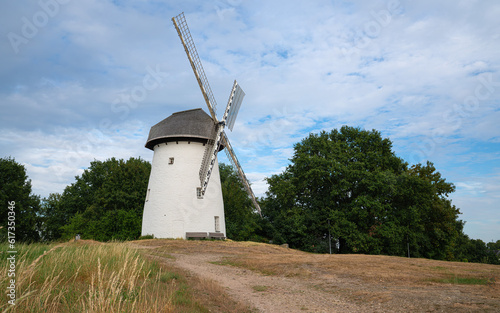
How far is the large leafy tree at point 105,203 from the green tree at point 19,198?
102 inches

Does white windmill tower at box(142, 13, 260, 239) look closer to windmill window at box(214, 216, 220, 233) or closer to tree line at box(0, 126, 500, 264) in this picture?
windmill window at box(214, 216, 220, 233)

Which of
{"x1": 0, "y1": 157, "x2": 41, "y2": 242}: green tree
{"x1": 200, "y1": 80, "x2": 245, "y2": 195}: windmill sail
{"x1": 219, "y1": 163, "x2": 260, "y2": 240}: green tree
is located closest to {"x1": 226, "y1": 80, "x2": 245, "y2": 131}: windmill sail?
{"x1": 200, "y1": 80, "x2": 245, "y2": 195}: windmill sail

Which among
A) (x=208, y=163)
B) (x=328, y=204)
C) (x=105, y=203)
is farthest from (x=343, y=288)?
(x=105, y=203)

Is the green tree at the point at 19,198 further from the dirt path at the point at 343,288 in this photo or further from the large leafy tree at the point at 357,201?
the dirt path at the point at 343,288

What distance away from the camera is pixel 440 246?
28.4 m

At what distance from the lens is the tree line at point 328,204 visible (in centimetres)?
2452

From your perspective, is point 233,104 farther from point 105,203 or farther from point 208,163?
point 105,203

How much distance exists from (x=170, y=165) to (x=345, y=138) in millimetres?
16397

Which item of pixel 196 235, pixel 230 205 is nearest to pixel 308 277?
pixel 196 235

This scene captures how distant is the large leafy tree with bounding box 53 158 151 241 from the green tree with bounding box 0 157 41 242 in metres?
2.60

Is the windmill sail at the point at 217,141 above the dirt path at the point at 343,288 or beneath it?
above

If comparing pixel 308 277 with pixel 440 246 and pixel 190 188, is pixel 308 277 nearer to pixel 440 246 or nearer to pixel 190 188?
pixel 190 188

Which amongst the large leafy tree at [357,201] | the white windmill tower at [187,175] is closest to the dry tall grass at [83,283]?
the white windmill tower at [187,175]

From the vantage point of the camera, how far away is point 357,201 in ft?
80.0
